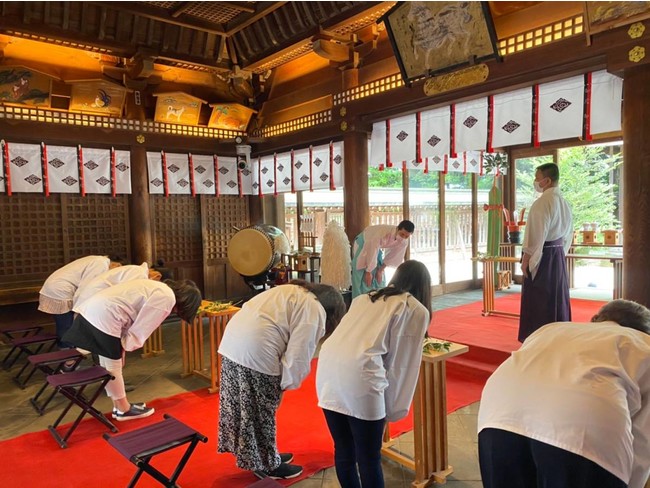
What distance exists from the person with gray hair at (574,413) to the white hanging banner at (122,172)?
23.0ft

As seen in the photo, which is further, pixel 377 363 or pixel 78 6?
pixel 78 6

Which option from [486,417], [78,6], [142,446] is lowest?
[142,446]

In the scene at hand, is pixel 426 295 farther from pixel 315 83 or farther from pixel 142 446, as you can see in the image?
pixel 315 83

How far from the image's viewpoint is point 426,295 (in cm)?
232

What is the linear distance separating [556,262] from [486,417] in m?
3.47

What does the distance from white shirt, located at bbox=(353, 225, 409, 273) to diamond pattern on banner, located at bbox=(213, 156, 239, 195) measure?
3520 millimetres

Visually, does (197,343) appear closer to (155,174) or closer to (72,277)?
(72,277)

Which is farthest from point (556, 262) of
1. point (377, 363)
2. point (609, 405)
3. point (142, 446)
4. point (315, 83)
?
point (315, 83)

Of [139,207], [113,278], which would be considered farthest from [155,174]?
[113,278]

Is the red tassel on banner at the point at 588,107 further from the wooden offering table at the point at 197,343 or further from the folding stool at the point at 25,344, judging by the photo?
the folding stool at the point at 25,344

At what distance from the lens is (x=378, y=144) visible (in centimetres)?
634

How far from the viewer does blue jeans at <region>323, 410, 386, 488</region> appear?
7.11ft

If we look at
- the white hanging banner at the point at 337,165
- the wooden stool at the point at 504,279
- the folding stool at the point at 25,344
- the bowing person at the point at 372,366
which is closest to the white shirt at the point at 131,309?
the bowing person at the point at 372,366

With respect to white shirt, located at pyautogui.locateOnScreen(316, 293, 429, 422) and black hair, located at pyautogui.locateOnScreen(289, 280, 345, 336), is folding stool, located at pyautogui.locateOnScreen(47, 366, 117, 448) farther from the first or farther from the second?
white shirt, located at pyautogui.locateOnScreen(316, 293, 429, 422)
